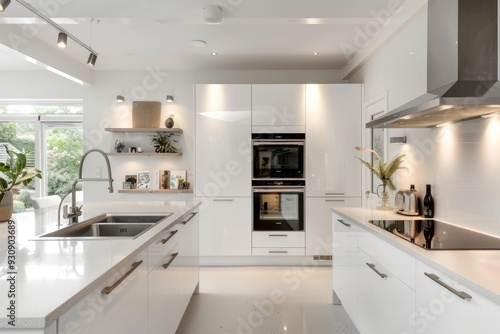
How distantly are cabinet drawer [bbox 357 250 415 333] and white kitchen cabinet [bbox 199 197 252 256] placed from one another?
1818 mm

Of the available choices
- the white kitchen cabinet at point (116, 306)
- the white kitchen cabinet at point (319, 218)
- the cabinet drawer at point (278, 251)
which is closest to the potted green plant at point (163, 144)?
the cabinet drawer at point (278, 251)

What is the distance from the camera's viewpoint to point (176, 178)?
4.25 m

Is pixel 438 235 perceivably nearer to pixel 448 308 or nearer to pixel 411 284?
pixel 411 284

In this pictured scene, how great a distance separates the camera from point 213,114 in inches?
146

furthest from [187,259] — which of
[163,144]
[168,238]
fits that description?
[163,144]

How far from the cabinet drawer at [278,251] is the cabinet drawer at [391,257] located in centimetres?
175

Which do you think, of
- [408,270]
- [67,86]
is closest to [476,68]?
[408,270]

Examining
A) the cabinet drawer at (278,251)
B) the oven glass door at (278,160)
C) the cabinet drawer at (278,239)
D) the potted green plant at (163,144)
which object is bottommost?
the cabinet drawer at (278,251)

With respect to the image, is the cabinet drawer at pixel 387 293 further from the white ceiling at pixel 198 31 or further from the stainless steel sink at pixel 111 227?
the white ceiling at pixel 198 31

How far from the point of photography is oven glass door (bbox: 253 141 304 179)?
369 centimetres

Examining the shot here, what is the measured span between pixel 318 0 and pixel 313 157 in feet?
5.83

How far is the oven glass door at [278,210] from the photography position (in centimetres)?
370

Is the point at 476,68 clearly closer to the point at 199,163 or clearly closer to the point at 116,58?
the point at 199,163

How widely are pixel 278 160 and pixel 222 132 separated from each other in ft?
2.45
